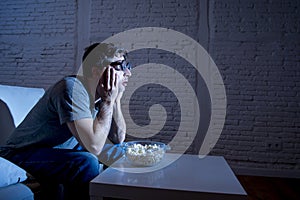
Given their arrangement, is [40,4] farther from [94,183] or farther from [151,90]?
[94,183]

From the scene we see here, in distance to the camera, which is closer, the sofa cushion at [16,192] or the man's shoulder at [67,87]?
the sofa cushion at [16,192]

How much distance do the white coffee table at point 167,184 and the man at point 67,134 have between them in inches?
6.5

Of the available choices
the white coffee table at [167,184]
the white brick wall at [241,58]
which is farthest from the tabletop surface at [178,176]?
the white brick wall at [241,58]

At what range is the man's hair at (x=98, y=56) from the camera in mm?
1528

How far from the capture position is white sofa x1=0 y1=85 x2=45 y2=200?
45.4 inches

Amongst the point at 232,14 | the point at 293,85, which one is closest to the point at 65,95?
the point at 232,14

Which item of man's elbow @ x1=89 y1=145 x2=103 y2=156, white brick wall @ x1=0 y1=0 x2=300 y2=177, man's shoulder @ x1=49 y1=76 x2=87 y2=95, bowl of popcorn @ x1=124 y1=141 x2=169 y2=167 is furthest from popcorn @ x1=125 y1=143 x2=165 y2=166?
white brick wall @ x1=0 y1=0 x2=300 y2=177

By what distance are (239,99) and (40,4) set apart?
2.86 meters

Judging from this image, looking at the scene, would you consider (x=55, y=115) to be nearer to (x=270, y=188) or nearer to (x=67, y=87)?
(x=67, y=87)

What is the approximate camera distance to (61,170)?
1259 millimetres

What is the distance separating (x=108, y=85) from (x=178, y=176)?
0.65 metres

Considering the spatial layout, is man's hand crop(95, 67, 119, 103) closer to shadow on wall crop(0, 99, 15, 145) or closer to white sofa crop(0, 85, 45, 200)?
white sofa crop(0, 85, 45, 200)

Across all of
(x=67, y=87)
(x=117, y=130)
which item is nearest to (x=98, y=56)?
(x=67, y=87)

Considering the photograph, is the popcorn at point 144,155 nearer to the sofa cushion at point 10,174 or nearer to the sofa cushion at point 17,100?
the sofa cushion at point 10,174
